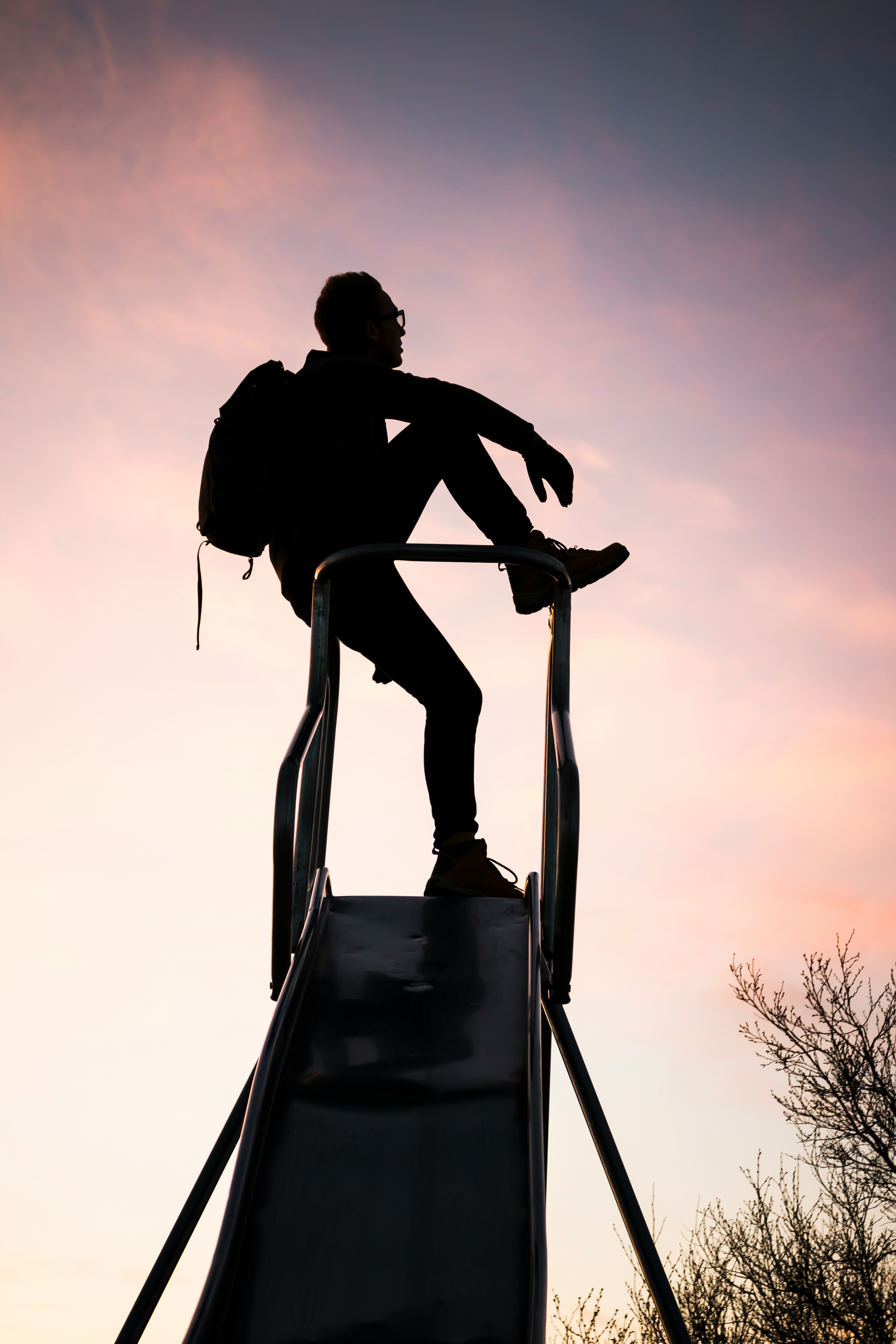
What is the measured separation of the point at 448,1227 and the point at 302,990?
675 millimetres

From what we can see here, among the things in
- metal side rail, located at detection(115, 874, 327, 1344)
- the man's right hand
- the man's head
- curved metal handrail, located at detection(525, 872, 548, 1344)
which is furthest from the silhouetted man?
metal side rail, located at detection(115, 874, 327, 1344)

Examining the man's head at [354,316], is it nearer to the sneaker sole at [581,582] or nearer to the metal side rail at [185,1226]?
the sneaker sole at [581,582]

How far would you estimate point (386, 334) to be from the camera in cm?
354

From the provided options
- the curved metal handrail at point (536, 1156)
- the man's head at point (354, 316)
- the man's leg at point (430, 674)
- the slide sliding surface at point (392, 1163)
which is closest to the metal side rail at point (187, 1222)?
the slide sliding surface at point (392, 1163)

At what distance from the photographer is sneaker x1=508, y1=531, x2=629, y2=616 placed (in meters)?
3.12

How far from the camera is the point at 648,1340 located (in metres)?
19.8

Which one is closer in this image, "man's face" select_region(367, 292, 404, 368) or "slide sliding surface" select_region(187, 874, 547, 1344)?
"slide sliding surface" select_region(187, 874, 547, 1344)

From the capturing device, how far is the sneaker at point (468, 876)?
2.98 m

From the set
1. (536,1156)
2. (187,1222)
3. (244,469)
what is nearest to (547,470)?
(244,469)

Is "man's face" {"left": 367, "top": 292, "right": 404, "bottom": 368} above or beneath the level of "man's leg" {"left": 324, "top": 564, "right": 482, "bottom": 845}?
above

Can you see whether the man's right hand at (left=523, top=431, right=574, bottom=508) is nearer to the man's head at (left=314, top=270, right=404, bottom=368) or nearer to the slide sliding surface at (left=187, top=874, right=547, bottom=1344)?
the man's head at (left=314, top=270, right=404, bottom=368)

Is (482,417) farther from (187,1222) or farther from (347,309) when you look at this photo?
(187,1222)

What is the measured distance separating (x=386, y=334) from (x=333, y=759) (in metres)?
1.44

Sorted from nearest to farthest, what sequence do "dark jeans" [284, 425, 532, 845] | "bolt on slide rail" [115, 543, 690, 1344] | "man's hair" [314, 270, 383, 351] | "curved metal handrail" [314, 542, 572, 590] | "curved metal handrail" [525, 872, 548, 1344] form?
"curved metal handrail" [525, 872, 548, 1344] → "bolt on slide rail" [115, 543, 690, 1344] → "curved metal handrail" [314, 542, 572, 590] → "dark jeans" [284, 425, 532, 845] → "man's hair" [314, 270, 383, 351]
